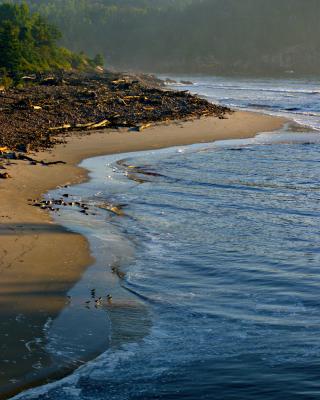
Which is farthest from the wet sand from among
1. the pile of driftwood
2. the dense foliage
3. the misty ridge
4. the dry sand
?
the misty ridge

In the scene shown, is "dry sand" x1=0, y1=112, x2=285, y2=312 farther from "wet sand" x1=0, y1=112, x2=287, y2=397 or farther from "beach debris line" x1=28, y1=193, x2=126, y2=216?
"beach debris line" x1=28, y1=193, x2=126, y2=216

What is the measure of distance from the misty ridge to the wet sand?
4333 inches

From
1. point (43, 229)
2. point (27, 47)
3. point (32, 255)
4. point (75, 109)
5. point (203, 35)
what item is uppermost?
point (203, 35)

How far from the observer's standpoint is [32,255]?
432 inches

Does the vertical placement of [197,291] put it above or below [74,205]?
below

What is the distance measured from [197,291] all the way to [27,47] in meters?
45.4

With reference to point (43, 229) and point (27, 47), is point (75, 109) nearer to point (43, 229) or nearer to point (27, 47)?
point (43, 229)

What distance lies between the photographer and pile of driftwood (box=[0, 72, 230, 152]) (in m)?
23.8

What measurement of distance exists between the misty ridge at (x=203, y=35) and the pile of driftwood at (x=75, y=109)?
8898 cm

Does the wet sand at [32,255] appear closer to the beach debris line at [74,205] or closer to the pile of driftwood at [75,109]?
the beach debris line at [74,205]

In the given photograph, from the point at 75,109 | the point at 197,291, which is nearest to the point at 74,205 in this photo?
the point at 197,291

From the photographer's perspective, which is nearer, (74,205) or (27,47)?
(74,205)

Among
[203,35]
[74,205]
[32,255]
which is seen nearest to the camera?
[32,255]

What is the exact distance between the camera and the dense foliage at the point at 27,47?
4372 centimetres
